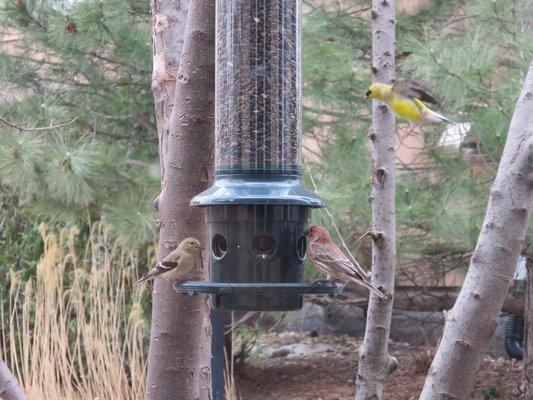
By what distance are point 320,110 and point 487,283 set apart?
3505mm

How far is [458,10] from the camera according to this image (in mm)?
6402

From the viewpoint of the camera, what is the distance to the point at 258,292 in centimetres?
271

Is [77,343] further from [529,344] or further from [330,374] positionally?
[529,344]

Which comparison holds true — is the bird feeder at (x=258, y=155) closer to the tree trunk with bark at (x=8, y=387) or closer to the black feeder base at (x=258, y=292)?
the black feeder base at (x=258, y=292)

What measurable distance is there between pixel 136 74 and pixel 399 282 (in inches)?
93.9

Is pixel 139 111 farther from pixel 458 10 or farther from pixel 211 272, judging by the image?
pixel 211 272

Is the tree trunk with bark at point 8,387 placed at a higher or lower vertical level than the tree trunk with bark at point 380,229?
lower

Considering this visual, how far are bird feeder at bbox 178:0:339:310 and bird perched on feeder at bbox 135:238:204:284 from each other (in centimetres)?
11

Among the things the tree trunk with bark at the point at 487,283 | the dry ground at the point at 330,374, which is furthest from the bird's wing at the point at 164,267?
the dry ground at the point at 330,374

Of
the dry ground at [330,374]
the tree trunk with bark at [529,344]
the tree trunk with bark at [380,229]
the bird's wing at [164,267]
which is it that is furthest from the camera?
the dry ground at [330,374]

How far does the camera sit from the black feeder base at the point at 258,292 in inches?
105

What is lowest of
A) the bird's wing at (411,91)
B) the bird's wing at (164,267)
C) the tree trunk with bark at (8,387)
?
the tree trunk with bark at (8,387)

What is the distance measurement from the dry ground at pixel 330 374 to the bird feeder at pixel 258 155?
162 inches

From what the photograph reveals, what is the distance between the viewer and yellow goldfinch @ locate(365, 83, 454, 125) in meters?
3.61
